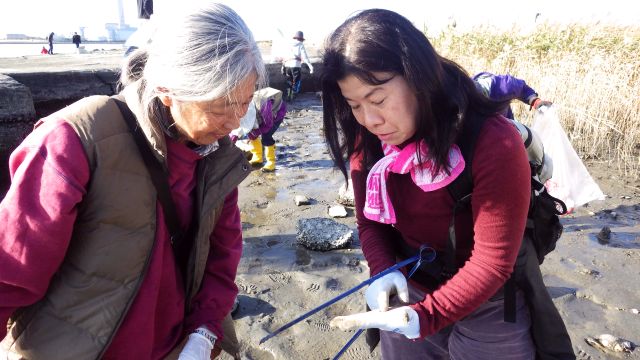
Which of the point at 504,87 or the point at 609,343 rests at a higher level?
the point at 504,87

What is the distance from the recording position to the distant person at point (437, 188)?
119 centimetres

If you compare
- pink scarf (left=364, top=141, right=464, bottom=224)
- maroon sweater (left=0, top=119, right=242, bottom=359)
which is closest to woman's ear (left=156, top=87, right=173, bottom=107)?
maroon sweater (left=0, top=119, right=242, bottom=359)

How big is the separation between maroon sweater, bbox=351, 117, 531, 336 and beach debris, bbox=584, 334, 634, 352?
156cm

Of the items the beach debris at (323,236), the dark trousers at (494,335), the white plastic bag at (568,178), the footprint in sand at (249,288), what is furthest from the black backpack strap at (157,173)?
the white plastic bag at (568,178)

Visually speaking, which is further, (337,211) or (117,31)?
(117,31)

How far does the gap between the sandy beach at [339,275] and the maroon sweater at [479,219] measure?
1.19 meters

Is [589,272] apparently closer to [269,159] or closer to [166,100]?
[166,100]

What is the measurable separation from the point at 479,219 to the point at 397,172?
Answer: 29cm

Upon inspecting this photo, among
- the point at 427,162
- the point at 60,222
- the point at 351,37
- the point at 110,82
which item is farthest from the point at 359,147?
the point at 110,82

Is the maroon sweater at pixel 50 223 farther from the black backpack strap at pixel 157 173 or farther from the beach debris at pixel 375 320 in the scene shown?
the beach debris at pixel 375 320

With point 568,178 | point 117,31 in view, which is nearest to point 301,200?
point 568,178

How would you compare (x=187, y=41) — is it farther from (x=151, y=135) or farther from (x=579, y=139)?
(x=579, y=139)

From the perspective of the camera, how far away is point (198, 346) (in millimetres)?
1479

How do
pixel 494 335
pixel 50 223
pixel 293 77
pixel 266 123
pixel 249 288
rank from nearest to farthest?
pixel 50 223 → pixel 494 335 → pixel 249 288 → pixel 266 123 → pixel 293 77
